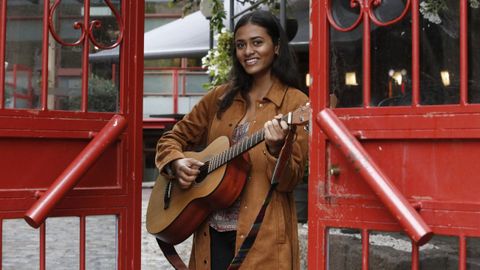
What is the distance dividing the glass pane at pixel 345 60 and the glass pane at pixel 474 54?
0.36 m

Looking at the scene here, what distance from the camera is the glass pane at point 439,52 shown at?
2293 millimetres

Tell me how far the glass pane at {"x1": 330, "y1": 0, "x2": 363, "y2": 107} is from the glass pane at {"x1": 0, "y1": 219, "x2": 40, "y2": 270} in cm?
113

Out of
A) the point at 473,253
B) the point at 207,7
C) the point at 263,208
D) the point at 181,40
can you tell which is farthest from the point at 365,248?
the point at 181,40

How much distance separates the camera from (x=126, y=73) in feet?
9.18

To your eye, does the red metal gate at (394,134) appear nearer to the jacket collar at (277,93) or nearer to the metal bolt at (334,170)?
the metal bolt at (334,170)

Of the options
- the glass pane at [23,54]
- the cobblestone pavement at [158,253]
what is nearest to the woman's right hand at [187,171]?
the glass pane at [23,54]

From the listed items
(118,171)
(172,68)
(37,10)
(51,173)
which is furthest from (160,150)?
(172,68)

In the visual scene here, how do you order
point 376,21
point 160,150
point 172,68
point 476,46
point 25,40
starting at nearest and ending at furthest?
point 476,46, point 376,21, point 25,40, point 160,150, point 172,68

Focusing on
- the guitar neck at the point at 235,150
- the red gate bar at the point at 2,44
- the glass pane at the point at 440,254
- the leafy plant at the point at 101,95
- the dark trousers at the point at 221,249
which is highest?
the red gate bar at the point at 2,44

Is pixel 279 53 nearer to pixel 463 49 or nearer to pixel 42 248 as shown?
pixel 463 49

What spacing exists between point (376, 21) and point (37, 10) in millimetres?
1174

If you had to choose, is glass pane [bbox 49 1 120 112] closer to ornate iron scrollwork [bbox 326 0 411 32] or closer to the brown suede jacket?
the brown suede jacket

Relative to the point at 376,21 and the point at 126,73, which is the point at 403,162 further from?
the point at 126,73

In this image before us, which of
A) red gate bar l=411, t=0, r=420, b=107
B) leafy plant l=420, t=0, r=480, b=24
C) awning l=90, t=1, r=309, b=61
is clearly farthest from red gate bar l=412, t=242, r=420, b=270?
awning l=90, t=1, r=309, b=61
